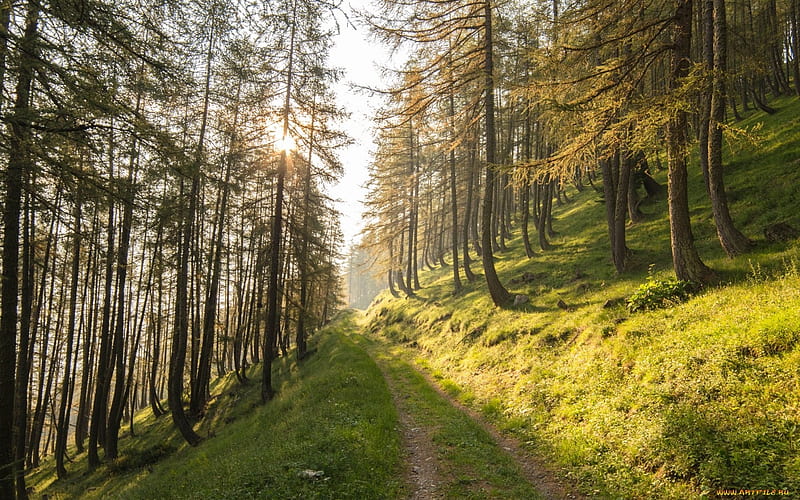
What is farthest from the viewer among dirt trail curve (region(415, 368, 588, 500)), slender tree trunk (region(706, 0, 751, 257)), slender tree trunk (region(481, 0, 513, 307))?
slender tree trunk (region(481, 0, 513, 307))

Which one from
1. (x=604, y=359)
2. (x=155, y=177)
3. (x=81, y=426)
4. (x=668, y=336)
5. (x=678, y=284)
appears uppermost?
(x=155, y=177)

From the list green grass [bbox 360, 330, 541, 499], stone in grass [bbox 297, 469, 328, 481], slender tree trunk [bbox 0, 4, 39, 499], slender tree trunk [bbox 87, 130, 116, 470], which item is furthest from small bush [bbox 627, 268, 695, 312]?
slender tree trunk [bbox 87, 130, 116, 470]

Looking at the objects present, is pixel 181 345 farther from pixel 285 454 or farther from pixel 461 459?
pixel 461 459

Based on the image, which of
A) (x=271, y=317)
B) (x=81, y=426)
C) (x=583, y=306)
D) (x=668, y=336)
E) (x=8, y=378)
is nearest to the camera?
(x=8, y=378)

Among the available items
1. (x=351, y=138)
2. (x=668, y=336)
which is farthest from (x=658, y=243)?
(x=351, y=138)

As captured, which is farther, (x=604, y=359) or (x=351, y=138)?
(x=351, y=138)

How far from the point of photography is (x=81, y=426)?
22.4 m

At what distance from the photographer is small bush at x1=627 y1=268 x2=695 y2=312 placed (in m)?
8.50

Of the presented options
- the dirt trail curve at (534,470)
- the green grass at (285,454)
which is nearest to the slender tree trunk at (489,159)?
the green grass at (285,454)

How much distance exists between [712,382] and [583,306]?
574 cm

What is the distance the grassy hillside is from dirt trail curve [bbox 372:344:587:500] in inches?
13.6

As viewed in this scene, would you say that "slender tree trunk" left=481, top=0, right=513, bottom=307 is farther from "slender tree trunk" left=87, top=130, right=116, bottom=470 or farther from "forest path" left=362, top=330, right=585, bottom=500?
"slender tree trunk" left=87, top=130, right=116, bottom=470

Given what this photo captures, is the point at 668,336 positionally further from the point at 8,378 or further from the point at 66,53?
the point at 8,378

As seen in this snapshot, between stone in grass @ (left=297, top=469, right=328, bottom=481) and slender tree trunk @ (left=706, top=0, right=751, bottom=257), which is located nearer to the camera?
stone in grass @ (left=297, top=469, right=328, bottom=481)
